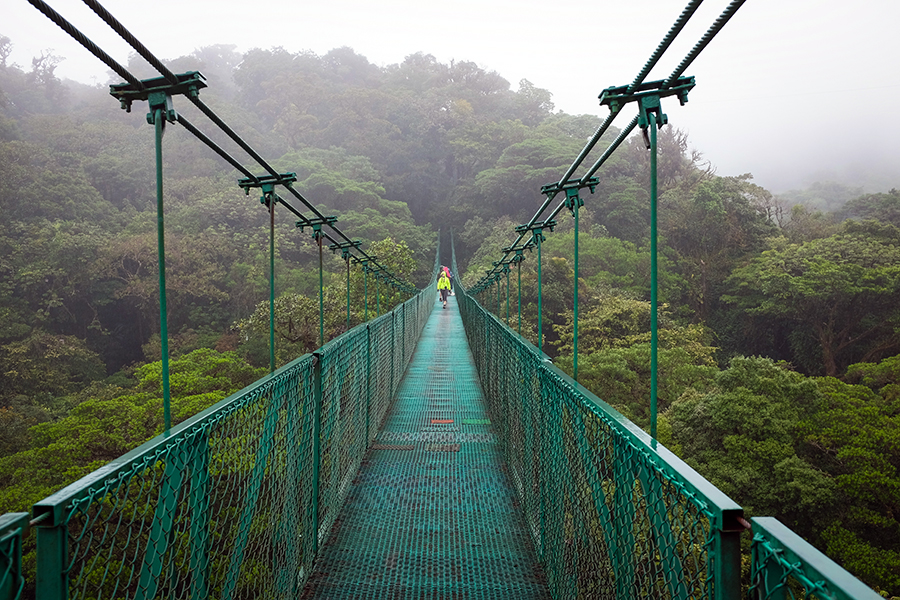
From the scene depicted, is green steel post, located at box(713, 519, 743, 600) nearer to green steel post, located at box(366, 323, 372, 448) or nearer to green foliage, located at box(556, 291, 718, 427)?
green steel post, located at box(366, 323, 372, 448)

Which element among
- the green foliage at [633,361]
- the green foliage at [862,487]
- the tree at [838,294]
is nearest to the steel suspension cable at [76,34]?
the green foliage at [862,487]

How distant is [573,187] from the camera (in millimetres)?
2242

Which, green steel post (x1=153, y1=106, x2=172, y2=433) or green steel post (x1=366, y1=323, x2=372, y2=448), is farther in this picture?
green steel post (x1=366, y1=323, x2=372, y2=448)

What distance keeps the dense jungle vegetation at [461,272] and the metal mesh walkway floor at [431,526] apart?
456cm

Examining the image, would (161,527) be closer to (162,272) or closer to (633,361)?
(162,272)

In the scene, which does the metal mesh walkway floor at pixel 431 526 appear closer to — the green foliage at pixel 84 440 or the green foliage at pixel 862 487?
the green foliage at pixel 84 440

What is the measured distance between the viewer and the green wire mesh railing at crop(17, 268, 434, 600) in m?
0.76

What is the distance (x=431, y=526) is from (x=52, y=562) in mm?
1831

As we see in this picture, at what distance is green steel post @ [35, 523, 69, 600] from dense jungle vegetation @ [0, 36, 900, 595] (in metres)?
6.40

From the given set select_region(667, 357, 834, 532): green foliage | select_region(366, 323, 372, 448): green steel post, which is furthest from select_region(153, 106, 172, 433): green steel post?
select_region(667, 357, 834, 532): green foliage

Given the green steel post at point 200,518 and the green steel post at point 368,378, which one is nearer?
the green steel post at point 200,518

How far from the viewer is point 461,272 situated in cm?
2895

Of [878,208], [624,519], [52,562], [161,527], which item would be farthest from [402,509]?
[878,208]

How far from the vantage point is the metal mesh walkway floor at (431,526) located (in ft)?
6.40
